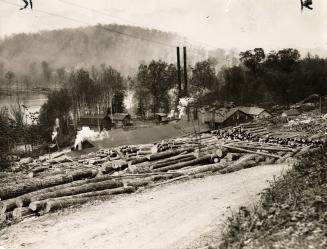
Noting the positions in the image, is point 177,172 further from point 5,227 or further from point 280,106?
point 280,106

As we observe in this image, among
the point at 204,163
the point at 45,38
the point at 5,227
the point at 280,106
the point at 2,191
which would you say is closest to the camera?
the point at 5,227

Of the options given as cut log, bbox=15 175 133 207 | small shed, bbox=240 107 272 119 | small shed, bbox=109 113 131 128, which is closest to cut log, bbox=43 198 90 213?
cut log, bbox=15 175 133 207

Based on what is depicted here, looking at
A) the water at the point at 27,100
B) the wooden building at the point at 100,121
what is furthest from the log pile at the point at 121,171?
the water at the point at 27,100

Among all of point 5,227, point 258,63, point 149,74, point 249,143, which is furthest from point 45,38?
point 5,227

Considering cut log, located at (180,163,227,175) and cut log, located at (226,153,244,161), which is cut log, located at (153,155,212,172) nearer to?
cut log, located at (180,163,227,175)

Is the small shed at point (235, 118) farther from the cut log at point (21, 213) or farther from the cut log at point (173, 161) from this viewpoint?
the cut log at point (21, 213)

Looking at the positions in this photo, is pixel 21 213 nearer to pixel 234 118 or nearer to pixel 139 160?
pixel 139 160

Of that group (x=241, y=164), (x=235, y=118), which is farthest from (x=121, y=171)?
(x=235, y=118)
